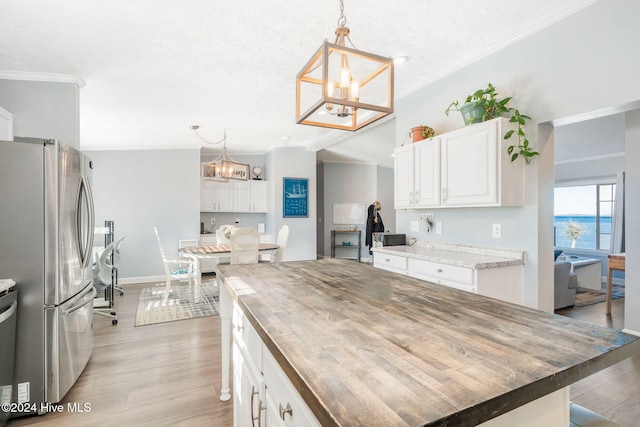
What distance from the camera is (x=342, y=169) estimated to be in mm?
8656

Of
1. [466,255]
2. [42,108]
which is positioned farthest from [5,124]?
[466,255]

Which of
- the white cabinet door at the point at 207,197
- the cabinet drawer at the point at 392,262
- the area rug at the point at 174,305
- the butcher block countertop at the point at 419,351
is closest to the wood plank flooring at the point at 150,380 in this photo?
the area rug at the point at 174,305

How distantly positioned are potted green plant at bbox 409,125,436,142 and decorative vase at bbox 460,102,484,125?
48cm

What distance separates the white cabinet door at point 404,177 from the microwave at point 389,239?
0.33 m

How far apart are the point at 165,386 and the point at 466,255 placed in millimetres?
2586

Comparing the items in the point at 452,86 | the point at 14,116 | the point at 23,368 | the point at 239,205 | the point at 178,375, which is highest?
the point at 452,86

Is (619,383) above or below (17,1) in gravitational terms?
below

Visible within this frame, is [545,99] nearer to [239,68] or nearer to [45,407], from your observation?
[239,68]

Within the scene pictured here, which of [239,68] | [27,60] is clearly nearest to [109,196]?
[27,60]

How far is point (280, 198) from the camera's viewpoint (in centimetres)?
663

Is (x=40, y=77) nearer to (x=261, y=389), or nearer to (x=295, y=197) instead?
(x=261, y=389)

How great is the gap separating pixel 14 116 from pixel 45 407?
2396 millimetres

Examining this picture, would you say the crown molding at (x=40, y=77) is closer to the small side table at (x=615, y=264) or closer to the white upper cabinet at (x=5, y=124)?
the white upper cabinet at (x=5, y=124)

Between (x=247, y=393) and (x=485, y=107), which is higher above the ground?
(x=485, y=107)
